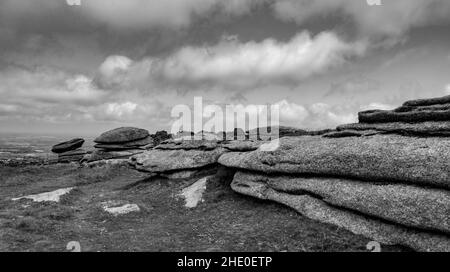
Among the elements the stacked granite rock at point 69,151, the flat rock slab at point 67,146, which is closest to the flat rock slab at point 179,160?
the stacked granite rock at point 69,151

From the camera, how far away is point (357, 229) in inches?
688

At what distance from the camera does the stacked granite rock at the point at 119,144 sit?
197 ft

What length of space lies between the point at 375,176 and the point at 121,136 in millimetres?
52248

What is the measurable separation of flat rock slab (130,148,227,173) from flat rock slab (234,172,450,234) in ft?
39.6

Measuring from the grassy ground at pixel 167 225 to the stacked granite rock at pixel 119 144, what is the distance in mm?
26607

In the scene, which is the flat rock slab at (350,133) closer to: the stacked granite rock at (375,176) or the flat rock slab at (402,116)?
the stacked granite rock at (375,176)

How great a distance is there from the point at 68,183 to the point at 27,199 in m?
10.4

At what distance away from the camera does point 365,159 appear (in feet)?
63.6

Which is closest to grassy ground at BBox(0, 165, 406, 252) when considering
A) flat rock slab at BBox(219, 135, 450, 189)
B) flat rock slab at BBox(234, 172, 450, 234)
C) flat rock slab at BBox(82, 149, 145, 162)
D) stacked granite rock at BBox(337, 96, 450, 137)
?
flat rock slab at BBox(234, 172, 450, 234)

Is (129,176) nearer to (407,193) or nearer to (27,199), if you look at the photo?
(27,199)

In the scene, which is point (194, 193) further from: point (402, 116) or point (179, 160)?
point (402, 116)
